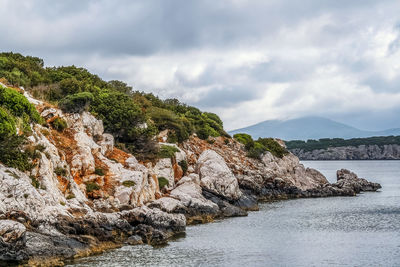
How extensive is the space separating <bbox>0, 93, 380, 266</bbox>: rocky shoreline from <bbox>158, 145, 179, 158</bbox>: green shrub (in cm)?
81

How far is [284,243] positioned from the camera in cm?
3953

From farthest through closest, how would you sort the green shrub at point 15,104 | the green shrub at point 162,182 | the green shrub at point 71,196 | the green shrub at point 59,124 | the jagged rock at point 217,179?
the jagged rock at point 217,179 → the green shrub at point 162,182 → the green shrub at point 59,124 → the green shrub at point 15,104 → the green shrub at point 71,196

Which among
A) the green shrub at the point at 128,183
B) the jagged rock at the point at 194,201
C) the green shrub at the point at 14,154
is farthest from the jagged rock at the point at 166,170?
the green shrub at the point at 14,154

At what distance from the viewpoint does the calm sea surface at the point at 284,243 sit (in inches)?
1277

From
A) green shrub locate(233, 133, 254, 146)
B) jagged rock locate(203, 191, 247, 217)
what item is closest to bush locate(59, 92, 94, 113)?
jagged rock locate(203, 191, 247, 217)

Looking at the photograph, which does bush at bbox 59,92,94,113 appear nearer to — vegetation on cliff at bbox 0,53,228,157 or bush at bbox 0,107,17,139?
vegetation on cliff at bbox 0,53,228,157

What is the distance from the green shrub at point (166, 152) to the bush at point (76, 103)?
11.7m

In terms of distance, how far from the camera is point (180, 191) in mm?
54281

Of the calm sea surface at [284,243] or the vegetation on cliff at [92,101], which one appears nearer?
the calm sea surface at [284,243]

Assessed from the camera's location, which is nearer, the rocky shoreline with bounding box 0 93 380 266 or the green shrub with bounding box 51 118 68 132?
the rocky shoreline with bounding box 0 93 380 266

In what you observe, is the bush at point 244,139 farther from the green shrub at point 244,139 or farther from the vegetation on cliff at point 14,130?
the vegetation on cliff at point 14,130

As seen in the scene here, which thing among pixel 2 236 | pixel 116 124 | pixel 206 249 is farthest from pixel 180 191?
pixel 2 236

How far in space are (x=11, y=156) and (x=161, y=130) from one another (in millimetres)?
39040

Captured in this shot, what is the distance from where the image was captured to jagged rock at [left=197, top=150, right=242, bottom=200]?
195 feet
